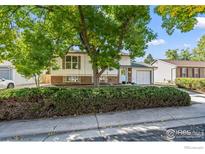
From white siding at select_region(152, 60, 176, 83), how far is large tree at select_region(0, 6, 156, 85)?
A: 578 inches

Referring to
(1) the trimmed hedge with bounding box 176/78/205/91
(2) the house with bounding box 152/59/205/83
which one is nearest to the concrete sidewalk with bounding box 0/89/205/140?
(1) the trimmed hedge with bounding box 176/78/205/91

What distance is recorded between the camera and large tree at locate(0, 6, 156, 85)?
9.03 metres

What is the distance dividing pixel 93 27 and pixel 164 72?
17600mm

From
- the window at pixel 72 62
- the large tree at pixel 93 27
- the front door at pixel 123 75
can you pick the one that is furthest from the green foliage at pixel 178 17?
the front door at pixel 123 75

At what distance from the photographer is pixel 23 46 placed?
10.8 meters

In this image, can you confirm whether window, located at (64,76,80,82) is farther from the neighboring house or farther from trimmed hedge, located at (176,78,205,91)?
trimmed hedge, located at (176,78,205,91)

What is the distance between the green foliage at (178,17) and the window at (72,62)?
12.7 metres

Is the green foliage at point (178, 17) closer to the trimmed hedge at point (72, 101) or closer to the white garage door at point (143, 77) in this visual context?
the trimmed hedge at point (72, 101)

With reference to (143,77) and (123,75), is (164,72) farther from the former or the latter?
(123,75)

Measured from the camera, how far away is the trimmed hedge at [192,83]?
52.7ft

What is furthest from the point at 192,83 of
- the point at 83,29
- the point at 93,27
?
the point at 83,29

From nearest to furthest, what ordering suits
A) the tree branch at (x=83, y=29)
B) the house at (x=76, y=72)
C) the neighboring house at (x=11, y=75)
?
the tree branch at (x=83, y=29), the neighboring house at (x=11, y=75), the house at (x=76, y=72)

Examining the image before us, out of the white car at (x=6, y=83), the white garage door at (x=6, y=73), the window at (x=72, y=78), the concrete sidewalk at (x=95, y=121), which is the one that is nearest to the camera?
the concrete sidewalk at (x=95, y=121)
